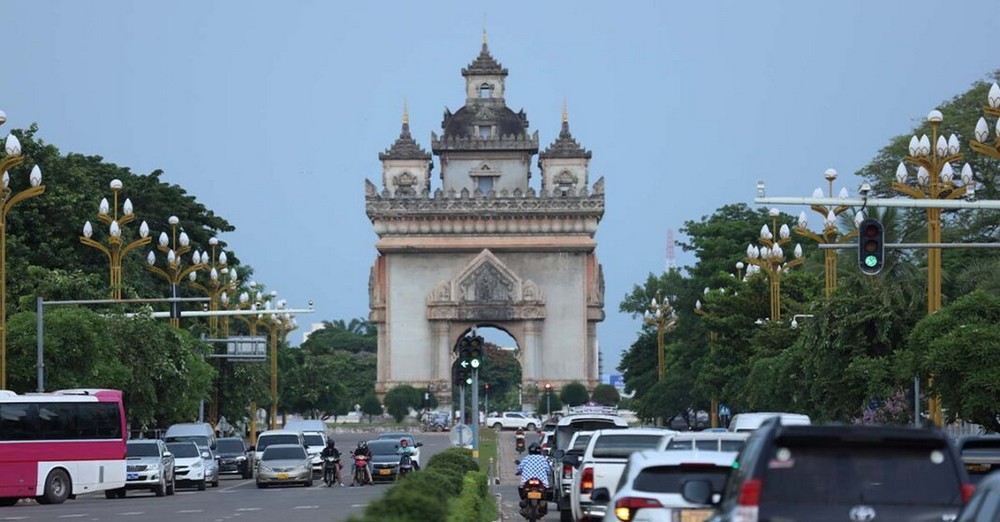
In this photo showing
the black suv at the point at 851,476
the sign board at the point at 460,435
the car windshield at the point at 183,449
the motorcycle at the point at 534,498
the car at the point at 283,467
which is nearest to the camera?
the black suv at the point at 851,476

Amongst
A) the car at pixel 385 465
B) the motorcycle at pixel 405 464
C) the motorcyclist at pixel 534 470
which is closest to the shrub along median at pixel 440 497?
the motorcyclist at pixel 534 470

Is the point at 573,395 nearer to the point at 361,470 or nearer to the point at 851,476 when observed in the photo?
the point at 361,470

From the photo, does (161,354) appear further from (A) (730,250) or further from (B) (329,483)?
(A) (730,250)

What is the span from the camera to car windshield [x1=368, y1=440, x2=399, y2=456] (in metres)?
54.5

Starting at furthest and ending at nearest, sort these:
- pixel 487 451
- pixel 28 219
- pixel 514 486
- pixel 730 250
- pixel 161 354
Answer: pixel 730 250 → pixel 487 451 → pixel 28 219 → pixel 161 354 → pixel 514 486

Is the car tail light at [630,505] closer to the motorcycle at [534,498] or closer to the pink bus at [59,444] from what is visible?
the motorcycle at [534,498]

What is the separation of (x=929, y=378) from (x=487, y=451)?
36.9 metres

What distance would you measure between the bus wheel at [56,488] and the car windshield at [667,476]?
79.9ft

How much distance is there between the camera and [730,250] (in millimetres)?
96500

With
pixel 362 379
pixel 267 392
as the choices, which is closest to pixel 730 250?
pixel 267 392

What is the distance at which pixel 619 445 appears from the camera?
1120 inches

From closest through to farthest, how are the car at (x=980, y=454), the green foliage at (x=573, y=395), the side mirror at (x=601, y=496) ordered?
the side mirror at (x=601, y=496) < the car at (x=980, y=454) < the green foliage at (x=573, y=395)

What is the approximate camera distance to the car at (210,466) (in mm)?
52250

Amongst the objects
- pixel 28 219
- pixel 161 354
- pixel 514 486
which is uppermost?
pixel 28 219
